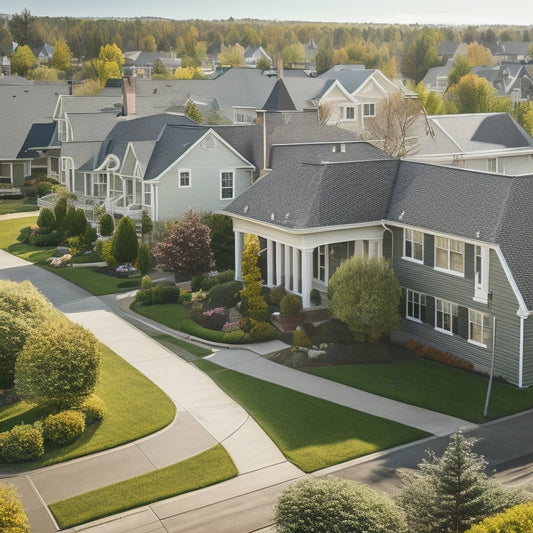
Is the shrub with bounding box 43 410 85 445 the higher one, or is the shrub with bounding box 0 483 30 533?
the shrub with bounding box 0 483 30 533

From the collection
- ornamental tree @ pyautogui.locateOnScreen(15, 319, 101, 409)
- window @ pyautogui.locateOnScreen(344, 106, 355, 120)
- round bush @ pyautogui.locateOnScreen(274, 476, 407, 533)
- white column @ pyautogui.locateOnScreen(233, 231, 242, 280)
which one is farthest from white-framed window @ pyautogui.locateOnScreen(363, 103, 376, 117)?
round bush @ pyautogui.locateOnScreen(274, 476, 407, 533)

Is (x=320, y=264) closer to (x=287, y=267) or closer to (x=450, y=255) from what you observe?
(x=287, y=267)

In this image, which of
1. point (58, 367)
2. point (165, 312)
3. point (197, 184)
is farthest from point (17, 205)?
point (58, 367)

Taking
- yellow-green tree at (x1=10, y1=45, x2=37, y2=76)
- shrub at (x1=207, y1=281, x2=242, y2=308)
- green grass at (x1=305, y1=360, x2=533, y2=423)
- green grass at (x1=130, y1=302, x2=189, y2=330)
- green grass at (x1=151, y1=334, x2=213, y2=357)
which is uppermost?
yellow-green tree at (x1=10, y1=45, x2=37, y2=76)

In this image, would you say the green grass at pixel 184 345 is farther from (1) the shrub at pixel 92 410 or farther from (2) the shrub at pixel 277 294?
(1) the shrub at pixel 92 410

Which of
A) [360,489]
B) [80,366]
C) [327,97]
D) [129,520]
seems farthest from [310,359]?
[327,97]

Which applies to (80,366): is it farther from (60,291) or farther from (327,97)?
(327,97)

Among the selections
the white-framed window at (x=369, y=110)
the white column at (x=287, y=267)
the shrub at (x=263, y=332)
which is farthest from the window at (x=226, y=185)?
the white-framed window at (x=369, y=110)

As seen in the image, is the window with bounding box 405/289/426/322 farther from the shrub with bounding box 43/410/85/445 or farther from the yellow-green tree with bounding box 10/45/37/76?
the yellow-green tree with bounding box 10/45/37/76

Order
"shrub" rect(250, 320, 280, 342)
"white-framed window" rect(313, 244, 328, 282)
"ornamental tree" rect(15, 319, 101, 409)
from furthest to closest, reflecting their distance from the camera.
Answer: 1. "white-framed window" rect(313, 244, 328, 282)
2. "shrub" rect(250, 320, 280, 342)
3. "ornamental tree" rect(15, 319, 101, 409)
